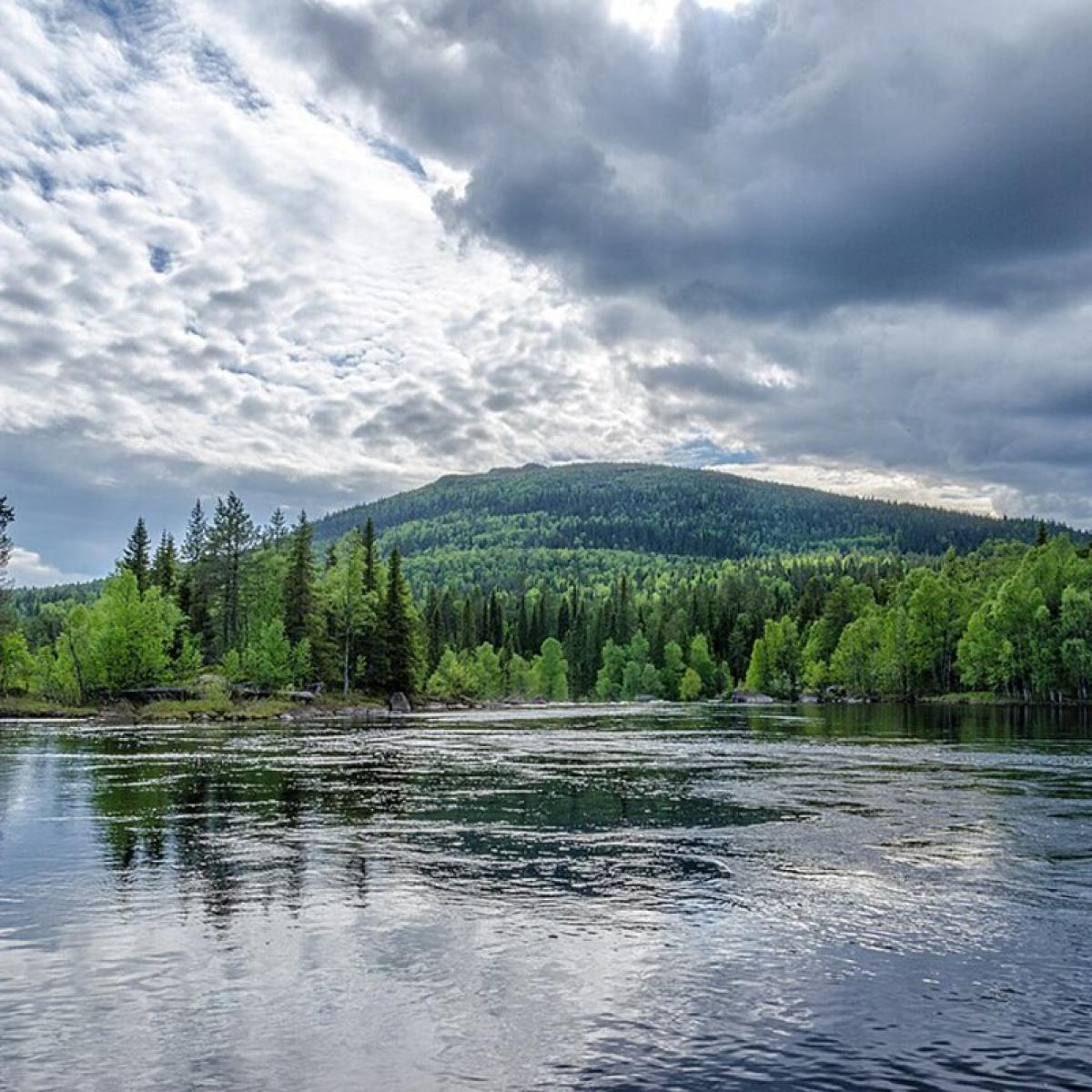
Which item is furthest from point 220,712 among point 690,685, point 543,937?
point 690,685

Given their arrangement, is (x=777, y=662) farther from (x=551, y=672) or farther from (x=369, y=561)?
(x=369, y=561)

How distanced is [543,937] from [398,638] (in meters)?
96.7

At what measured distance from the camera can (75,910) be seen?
17.1m

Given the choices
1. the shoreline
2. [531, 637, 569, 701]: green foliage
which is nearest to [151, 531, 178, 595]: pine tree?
the shoreline

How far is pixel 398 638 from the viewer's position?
111 m

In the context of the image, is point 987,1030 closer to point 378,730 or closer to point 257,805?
point 257,805

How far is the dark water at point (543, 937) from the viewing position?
10.9 m

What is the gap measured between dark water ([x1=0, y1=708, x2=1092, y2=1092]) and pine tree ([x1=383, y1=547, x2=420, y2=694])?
75.9 m

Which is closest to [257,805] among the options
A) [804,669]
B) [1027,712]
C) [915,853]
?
[915,853]

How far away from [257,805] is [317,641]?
249 ft

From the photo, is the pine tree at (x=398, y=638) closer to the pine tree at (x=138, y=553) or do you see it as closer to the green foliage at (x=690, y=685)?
the pine tree at (x=138, y=553)

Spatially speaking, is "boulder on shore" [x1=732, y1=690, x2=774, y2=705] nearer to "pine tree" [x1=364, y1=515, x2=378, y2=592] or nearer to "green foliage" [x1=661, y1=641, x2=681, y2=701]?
"green foliage" [x1=661, y1=641, x2=681, y2=701]

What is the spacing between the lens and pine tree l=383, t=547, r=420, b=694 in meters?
110

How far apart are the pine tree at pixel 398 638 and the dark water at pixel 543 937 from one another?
7590 centimetres
